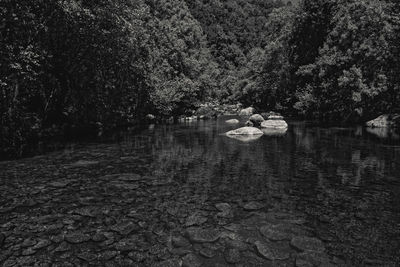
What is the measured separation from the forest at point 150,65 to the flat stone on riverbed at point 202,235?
1523 centimetres

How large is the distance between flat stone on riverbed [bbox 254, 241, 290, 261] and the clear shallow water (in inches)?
0.9

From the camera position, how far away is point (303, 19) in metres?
51.0

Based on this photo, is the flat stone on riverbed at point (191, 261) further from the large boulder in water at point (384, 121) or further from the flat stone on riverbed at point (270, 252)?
the large boulder in water at point (384, 121)

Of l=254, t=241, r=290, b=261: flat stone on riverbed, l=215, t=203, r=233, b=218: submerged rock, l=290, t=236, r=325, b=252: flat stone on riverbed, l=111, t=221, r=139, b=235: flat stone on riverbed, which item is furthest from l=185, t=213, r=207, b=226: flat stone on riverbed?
l=290, t=236, r=325, b=252: flat stone on riverbed

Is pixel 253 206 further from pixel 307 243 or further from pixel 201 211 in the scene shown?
pixel 307 243

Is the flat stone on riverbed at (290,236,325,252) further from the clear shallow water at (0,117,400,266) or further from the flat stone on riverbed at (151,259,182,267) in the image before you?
the flat stone on riverbed at (151,259,182,267)

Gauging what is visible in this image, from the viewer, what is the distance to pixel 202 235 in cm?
760

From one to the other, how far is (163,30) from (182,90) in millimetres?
11323

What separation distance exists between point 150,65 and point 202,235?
125ft

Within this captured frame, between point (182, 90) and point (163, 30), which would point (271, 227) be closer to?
point (182, 90)

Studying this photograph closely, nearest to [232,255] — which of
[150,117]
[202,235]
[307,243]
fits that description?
[202,235]

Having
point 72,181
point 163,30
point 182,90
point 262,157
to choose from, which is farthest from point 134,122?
point 72,181

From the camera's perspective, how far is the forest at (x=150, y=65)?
20688 mm

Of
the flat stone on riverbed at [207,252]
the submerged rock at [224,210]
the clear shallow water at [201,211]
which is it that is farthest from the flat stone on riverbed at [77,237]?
the submerged rock at [224,210]
